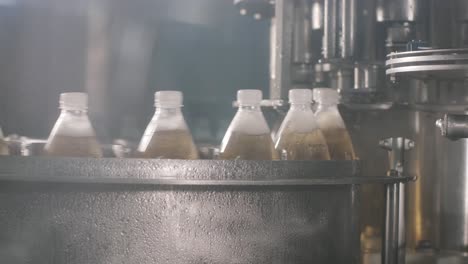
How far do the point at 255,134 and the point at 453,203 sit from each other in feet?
1.64

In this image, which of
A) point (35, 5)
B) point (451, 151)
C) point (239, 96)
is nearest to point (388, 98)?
point (451, 151)

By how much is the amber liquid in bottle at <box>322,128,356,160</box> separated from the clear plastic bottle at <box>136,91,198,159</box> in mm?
255

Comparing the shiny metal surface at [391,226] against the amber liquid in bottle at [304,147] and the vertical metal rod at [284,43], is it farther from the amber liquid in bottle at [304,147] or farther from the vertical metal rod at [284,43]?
the vertical metal rod at [284,43]

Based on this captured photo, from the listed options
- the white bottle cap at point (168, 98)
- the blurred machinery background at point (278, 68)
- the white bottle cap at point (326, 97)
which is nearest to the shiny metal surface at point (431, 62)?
the blurred machinery background at point (278, 68)

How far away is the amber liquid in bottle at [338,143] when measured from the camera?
1105mm

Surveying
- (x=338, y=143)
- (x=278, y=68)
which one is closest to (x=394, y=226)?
(x=338, y=143)

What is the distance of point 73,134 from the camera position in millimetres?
975

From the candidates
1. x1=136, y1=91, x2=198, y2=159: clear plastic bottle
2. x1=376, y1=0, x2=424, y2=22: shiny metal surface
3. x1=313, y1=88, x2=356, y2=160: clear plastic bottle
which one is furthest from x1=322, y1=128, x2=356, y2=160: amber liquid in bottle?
x1=376, y1=0, x2=424, y2=22: shiny metal surface

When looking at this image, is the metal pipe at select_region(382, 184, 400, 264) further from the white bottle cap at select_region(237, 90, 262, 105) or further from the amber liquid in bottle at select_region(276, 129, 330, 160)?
the white bottle cap at select_region(237, 90, 262, 105)

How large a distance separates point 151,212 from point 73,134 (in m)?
0.18

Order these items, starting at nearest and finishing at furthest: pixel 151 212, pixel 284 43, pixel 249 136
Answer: pixel 151 212 < pixel 249 136 < pixel 284 43

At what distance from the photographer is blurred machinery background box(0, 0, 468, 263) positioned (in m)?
1.28

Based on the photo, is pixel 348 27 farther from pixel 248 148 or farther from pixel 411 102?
pixel 248 148

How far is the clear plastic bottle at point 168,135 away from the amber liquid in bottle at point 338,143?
25cm
